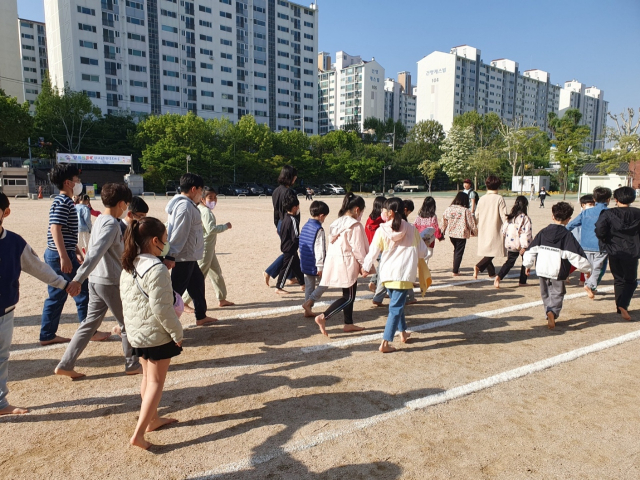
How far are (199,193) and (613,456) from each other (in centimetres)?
435

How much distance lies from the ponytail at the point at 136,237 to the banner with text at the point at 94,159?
50.0 m

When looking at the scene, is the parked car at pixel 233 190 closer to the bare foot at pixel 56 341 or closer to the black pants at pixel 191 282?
the black pants at pixel 191 282

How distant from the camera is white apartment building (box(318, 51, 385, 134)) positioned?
363 ft

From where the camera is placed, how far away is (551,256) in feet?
17.0

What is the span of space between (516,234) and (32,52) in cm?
10197

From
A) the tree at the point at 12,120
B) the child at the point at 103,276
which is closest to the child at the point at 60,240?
the child at the point at 103,276

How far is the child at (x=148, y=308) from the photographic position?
2.78m

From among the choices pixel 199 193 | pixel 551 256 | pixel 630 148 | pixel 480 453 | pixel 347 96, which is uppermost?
pixel 347 96

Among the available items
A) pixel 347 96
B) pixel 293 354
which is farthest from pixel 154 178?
pixel 347 96

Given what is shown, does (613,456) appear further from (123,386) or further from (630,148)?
(630,148)

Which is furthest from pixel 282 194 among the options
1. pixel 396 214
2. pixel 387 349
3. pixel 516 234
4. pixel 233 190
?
pixel 233 190

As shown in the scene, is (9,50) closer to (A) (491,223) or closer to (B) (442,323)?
(A) (491,223)

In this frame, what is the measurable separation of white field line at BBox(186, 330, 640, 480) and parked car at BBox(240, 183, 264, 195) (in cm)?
4747

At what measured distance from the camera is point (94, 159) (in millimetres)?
47812
